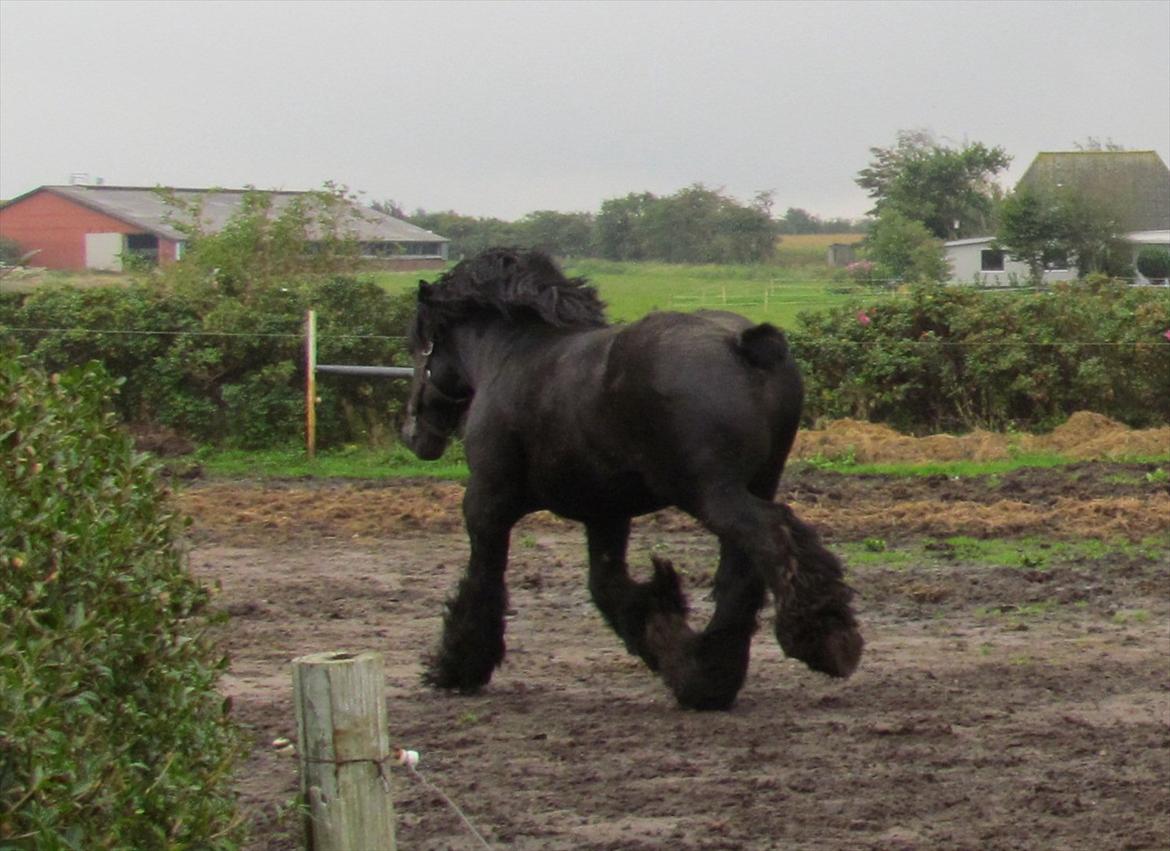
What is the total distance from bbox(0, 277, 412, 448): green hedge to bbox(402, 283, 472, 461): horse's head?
9.05 metres

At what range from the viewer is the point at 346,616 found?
9133mm

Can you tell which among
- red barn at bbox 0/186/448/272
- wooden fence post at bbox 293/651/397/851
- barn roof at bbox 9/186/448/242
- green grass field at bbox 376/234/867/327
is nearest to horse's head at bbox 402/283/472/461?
wooden fence post at bbox 293/651/397/851

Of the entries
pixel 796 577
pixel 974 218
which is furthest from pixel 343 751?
pixel 974 218

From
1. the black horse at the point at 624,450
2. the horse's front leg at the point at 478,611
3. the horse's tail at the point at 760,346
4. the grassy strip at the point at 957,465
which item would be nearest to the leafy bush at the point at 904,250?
the grassy strip at the point at 957,465

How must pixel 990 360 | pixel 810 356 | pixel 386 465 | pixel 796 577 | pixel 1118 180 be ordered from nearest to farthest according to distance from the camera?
pixel 796 577, pixel 386 465, pixel 990 360, pixel 810 356, pixel 1118 180

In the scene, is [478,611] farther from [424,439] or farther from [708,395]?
[708,395]

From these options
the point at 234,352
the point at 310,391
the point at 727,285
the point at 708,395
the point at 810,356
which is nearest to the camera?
the point at 708,395

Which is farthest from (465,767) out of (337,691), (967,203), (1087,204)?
(967,203)

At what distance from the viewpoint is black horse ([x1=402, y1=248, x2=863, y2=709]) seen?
6.15m

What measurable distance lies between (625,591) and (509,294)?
4.81 ft

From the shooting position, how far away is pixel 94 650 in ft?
9.47

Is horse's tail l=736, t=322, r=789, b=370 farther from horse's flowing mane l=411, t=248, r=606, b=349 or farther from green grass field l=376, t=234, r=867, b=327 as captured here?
green grass field l=376, t=234, r=867, b=327

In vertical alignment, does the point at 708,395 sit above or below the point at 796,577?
above

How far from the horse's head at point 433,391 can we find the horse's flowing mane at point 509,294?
2 centimetres
